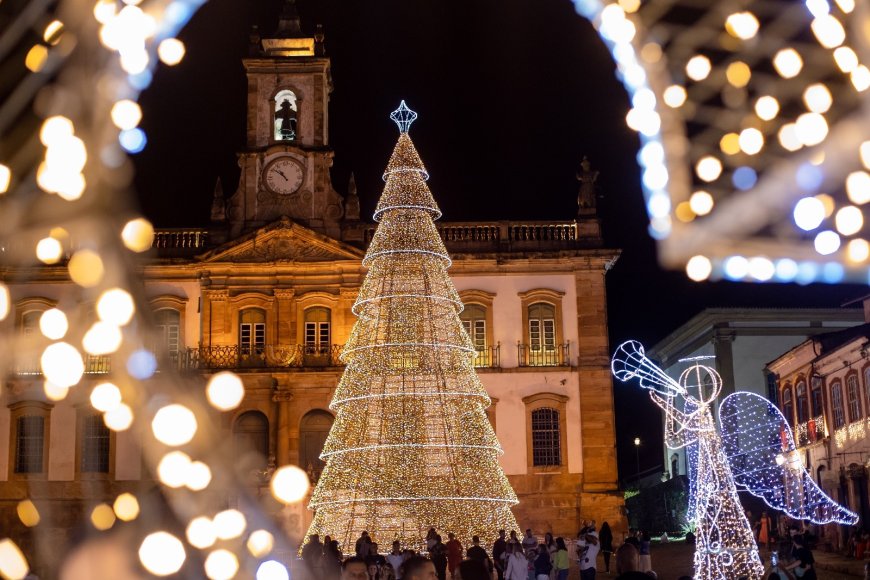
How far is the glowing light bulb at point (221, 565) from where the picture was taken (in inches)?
178

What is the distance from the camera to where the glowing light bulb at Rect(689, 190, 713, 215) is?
168 inches

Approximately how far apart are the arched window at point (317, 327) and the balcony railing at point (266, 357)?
308mm

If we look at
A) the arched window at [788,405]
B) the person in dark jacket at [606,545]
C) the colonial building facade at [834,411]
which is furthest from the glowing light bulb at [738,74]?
the arched window at [788,405]

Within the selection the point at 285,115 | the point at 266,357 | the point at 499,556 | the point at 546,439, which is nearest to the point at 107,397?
the point at 499,556

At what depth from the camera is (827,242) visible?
431cm

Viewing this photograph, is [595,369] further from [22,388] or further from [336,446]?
[22,388]

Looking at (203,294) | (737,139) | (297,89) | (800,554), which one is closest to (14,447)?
(203,294)

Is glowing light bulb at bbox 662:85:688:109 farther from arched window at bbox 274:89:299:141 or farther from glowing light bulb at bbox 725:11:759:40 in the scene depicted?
arched window at bbox 274:89:299:141

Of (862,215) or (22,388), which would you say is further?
(22,388)

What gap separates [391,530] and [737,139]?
1852 cm

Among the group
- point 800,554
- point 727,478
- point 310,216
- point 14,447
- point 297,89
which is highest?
point 297,89

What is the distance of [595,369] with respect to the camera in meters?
32.6

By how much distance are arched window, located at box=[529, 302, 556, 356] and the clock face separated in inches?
290

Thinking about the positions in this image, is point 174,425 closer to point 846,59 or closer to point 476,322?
point 846,59
